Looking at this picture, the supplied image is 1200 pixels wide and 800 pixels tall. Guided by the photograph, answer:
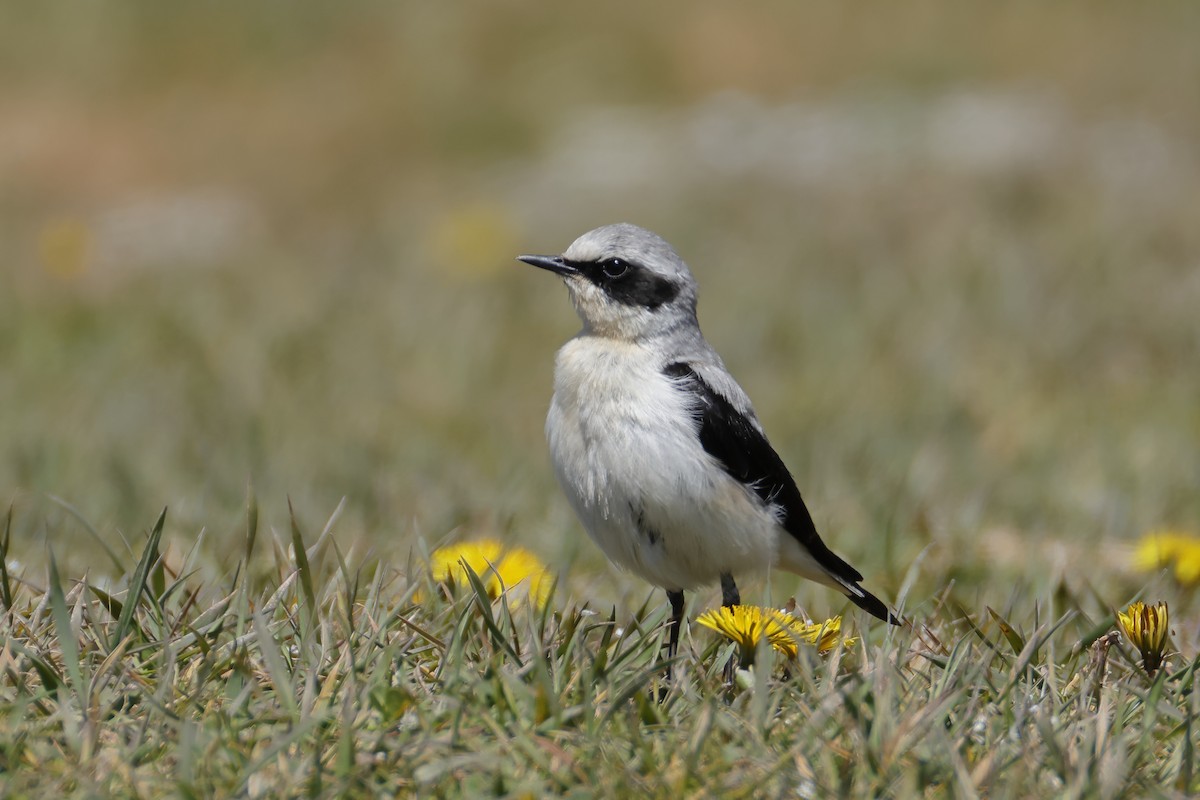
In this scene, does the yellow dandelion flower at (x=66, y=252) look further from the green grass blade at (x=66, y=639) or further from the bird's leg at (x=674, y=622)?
the green grass blade at (x=66, y=639)

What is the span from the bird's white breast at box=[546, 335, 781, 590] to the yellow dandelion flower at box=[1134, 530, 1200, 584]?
4.59 feet

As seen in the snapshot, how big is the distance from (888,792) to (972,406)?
17.9ft

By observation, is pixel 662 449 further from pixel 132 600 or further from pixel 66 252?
pixel 66 252

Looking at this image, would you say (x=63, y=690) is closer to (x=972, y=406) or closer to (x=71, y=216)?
(x=972, y=406)

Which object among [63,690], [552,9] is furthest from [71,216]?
[63,690]

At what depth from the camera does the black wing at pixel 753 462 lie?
4.13 meters

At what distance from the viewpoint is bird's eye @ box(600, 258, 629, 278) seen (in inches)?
178

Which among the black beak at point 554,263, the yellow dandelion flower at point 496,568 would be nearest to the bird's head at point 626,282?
the black beak at point 554,263

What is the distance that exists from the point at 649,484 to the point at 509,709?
43.1 inches

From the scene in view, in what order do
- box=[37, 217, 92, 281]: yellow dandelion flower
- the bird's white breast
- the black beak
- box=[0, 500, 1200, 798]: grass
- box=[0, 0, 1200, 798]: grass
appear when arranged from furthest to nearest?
box=[37, 217, 92, 281]: yellow dandelion flower < the black beak < the bird's white breast < box=[0, 0, 1200, 798]: grass < box=[0, 500, 1200, 798]: grass

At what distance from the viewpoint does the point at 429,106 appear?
19688mm

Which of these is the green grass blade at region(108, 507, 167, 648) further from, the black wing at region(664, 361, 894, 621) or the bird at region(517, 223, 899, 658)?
the black wing at region(664, 361, 894, 621)

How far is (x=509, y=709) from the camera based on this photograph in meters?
2.98

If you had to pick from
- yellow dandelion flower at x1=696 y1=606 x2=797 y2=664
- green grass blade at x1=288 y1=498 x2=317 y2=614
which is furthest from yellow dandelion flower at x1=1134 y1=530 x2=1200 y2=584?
green grass blade at x1=288 y1=498 x2=317 y2=614
